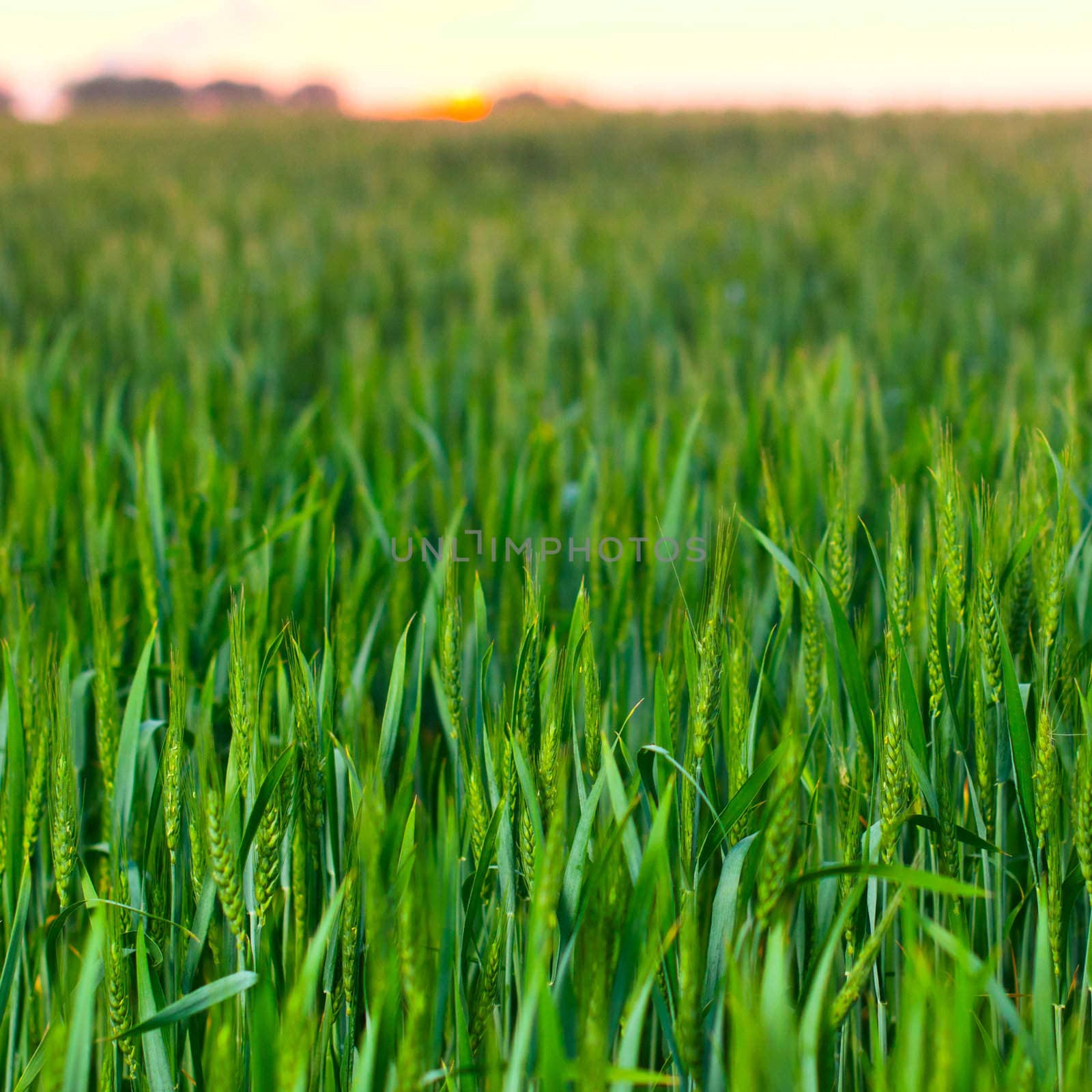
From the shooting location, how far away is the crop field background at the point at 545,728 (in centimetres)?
54

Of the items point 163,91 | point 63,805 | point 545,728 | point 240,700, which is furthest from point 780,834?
point 163,91

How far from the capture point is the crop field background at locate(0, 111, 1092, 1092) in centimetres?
54

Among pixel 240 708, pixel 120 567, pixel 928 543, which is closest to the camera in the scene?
pixel 240 708

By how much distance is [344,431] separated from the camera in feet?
4.98

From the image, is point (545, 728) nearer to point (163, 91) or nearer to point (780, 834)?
point (780, 834)

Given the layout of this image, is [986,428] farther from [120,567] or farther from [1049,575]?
[120,567]

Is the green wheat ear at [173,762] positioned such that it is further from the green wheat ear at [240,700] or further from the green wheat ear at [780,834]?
the green wheat ear at [780,834]

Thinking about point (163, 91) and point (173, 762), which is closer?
point (173, 762)

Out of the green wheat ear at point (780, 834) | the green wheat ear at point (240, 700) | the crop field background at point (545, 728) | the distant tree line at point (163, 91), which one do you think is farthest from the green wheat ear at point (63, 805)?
the distant tree line at point (163, 91)

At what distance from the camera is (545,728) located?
23.9 inches

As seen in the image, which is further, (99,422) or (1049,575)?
(99,422)

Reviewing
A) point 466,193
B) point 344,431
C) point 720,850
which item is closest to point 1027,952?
point 720,850

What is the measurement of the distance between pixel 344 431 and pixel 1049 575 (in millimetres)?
1063

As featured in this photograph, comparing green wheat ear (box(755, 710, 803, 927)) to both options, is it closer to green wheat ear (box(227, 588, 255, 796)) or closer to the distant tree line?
green wheat ear (box(227, 588, 255, 796))
